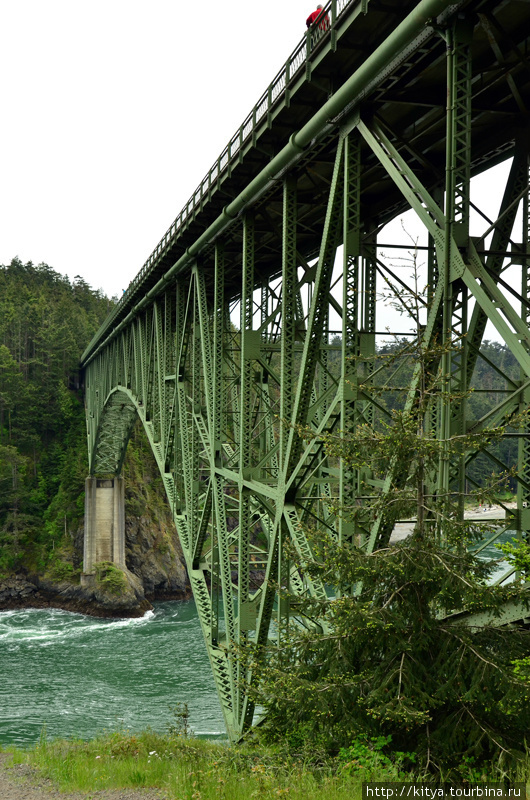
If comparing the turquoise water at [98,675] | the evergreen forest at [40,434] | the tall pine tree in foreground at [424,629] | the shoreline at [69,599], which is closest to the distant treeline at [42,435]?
the evergreen forest at [40,434]

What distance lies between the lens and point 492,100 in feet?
28.9

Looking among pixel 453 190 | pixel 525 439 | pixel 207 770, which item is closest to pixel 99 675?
pixel 207 770

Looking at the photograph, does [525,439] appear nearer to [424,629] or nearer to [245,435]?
[424,629]

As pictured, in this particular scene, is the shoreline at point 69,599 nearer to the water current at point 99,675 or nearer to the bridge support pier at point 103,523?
the water current at point 99,675

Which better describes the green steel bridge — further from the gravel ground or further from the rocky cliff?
the rocky cliff

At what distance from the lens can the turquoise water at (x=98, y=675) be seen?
26.4 m

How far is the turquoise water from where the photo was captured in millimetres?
26422

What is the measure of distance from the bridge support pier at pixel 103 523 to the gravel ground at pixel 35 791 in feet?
126

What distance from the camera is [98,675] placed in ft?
109

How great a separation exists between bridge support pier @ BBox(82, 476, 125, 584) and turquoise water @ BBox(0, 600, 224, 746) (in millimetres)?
5695

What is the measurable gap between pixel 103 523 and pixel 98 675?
21.1 m

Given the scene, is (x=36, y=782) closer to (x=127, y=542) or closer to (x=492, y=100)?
(x=492, y=100)

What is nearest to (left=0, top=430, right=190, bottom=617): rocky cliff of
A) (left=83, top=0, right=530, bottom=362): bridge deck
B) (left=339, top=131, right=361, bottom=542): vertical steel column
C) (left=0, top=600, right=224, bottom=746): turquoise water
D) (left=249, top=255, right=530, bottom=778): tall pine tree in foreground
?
(left=0, top=600, right=224, bottom=746): turquoise water

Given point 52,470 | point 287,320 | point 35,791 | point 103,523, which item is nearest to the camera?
point 35,791
